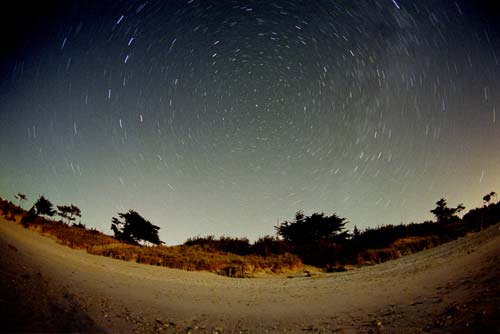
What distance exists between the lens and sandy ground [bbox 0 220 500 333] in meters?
4.08

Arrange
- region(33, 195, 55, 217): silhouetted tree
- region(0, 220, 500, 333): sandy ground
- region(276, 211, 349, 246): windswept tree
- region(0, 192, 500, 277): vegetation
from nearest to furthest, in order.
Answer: region(0, 220, 500, 333): sandy ground
region(0, 192, 500, 277): vegetation
region(276, 211, 349, 246): windswept tree
region(33, 195, 55, 217): silhouetted tree

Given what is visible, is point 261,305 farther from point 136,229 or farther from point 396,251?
point 136,229

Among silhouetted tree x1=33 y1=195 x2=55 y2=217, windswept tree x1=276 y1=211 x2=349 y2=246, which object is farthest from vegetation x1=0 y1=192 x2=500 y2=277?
silhouetted tree x1=33 y1=195 x2=55 y2=217

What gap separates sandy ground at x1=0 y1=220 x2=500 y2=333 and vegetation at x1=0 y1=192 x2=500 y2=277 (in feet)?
20.7

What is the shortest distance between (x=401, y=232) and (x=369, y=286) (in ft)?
50.7

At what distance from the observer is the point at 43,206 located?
130 ft

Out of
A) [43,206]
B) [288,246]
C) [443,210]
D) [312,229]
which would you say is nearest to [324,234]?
[312,229]

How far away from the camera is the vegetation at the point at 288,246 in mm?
15719

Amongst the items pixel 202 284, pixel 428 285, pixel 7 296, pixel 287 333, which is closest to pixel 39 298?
pixel 7 296

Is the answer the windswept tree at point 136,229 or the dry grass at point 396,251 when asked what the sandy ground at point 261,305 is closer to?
the dry grass at point 396,251

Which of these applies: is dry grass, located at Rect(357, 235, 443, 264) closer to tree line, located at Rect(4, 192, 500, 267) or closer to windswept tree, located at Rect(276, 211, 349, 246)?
tree line, located at Rect(4, 192, 500, 267)

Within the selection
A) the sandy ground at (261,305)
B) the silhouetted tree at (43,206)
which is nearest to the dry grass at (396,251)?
the sandy ground at (261,305)

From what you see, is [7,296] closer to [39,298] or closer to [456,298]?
[39,298]

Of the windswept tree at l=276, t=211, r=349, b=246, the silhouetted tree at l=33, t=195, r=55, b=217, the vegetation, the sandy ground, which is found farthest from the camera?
the silhouetted tree at l=33, t=195, r=55, b=217
